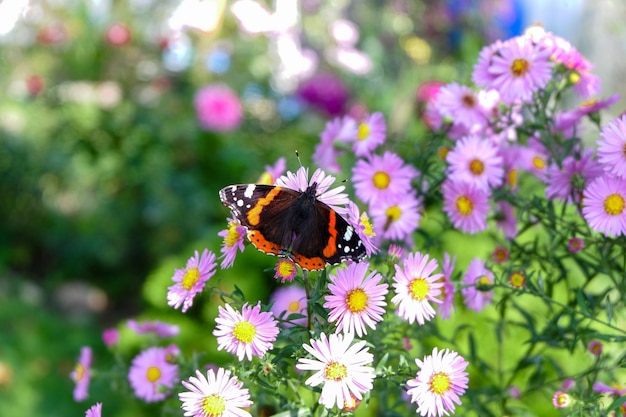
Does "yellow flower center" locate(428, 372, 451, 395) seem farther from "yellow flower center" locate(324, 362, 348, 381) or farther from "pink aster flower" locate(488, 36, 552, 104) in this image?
"pink aster flower" locate(488, 36, 552, 104)

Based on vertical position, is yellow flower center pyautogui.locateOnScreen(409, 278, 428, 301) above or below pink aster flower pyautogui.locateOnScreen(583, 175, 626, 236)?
below

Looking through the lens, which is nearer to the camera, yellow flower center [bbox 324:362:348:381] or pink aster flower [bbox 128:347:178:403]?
yellow flower center [bbox 324:362:348:381]

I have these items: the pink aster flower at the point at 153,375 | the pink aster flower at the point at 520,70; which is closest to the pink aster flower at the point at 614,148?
the pink aster flower at the point at 520,70

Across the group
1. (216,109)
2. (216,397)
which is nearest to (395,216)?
(216,397)

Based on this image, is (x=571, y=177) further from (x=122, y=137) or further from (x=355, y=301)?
(x=122, y=137)

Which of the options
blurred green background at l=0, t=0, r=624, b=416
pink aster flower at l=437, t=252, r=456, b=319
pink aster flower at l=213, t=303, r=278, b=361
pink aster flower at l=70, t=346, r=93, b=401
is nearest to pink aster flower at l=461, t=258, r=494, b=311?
pink aster flower at l=437, t=252, r=456, b=319

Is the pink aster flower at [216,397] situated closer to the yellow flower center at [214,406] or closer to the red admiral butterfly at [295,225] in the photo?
the yellow flower center at [214,406]
